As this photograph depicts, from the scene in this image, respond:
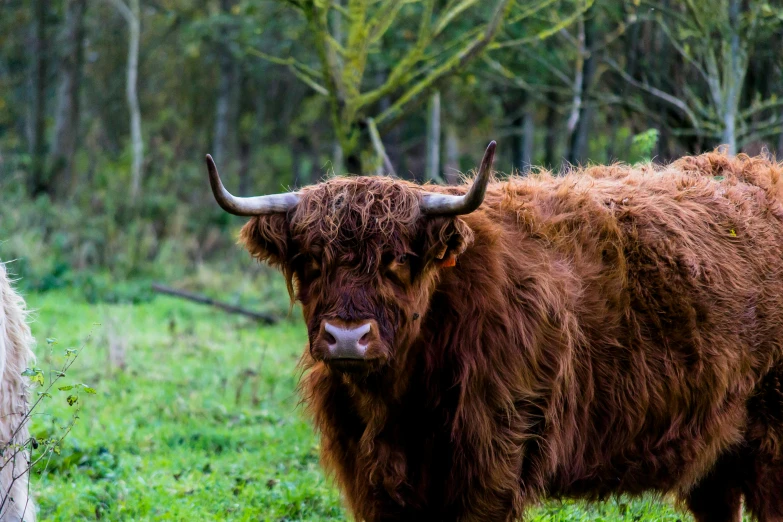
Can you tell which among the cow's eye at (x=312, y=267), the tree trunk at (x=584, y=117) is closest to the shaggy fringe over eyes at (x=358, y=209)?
the cow's eye at (x=312, y=267)

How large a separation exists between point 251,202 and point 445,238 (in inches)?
29.9

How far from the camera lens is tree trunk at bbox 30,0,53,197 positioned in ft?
57.5

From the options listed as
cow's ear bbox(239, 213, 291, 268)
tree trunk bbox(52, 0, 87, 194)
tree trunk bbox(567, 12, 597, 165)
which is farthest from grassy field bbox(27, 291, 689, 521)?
tree trunk bbox(52, 0, 87, 194)

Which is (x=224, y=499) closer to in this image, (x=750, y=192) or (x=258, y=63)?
(x=750, y=192)

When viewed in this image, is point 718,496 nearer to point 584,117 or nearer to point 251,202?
point 251,202

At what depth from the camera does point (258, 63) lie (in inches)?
810

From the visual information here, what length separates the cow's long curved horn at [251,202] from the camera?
3.32 metres

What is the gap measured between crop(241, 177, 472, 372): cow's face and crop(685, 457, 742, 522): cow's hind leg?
1.90 metres

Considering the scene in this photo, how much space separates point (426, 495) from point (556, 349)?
0.78m

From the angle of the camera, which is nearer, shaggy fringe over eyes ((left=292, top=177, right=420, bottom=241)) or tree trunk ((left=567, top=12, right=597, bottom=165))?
shaggy fringe over eyes ((left=292, top=177, right=420, bottom=241))

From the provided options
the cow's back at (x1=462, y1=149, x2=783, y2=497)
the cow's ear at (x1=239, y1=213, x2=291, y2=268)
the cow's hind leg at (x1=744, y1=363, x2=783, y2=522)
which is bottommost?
the cow's hind leg at (x1=744, y1=363, x2=783, y2=522)

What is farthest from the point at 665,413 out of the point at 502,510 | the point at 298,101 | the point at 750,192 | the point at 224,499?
the point at 298,101

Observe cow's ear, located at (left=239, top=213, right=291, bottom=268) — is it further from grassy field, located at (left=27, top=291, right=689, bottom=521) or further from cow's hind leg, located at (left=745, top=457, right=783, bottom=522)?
cow's hind leg, located at (left=745, top=457, right=783, bottom=522)

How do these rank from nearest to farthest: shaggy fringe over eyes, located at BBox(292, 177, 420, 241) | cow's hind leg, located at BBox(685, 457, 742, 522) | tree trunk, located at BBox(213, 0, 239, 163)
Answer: shaggy fringe over eyes, located at BBox(292, 177, 420, 241), cow's hind leg, located at BBox(685, 457, 742, 522), tree trunk, located at BBox(213, 0, 239, 163)
